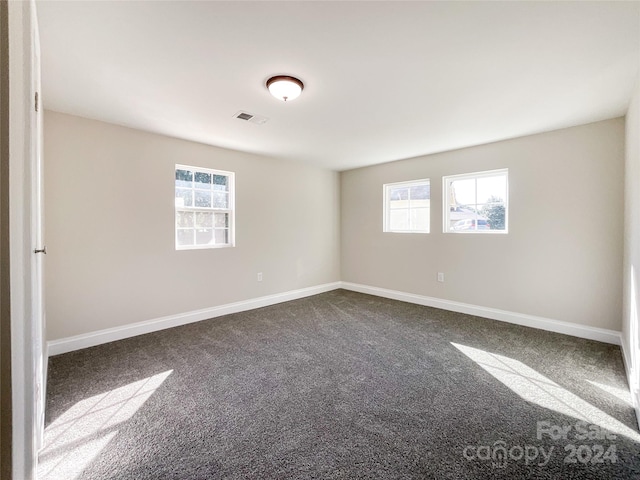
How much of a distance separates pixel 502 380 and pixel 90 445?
2.88 metres

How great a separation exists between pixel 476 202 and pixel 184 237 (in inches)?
161

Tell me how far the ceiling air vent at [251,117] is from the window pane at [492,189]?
307 cm

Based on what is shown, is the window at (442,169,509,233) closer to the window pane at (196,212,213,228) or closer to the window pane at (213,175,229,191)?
the window pane at (213,175,229,191)

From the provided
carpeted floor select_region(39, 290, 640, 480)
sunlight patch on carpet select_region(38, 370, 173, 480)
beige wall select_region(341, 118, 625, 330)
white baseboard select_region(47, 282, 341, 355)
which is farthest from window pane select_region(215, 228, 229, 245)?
beige wall select_region(341, 118, 625, 330)

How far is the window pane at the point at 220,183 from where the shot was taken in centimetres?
414

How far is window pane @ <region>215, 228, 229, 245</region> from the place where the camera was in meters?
4.18

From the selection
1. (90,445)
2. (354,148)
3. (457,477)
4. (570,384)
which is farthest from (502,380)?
(354,148)

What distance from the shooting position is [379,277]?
521 cm

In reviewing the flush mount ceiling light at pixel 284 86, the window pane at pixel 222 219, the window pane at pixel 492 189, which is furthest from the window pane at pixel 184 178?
the window pane at pixel 492 189

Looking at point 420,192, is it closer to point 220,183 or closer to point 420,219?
point 420,219

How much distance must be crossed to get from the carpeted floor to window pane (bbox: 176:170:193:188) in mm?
1930

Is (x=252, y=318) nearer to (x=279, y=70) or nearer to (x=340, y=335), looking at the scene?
(x=340, y=335)

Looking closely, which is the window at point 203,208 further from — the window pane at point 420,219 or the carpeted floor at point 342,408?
the window pane at point 420,219

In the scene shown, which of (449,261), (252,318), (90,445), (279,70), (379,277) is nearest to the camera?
(90,445)
